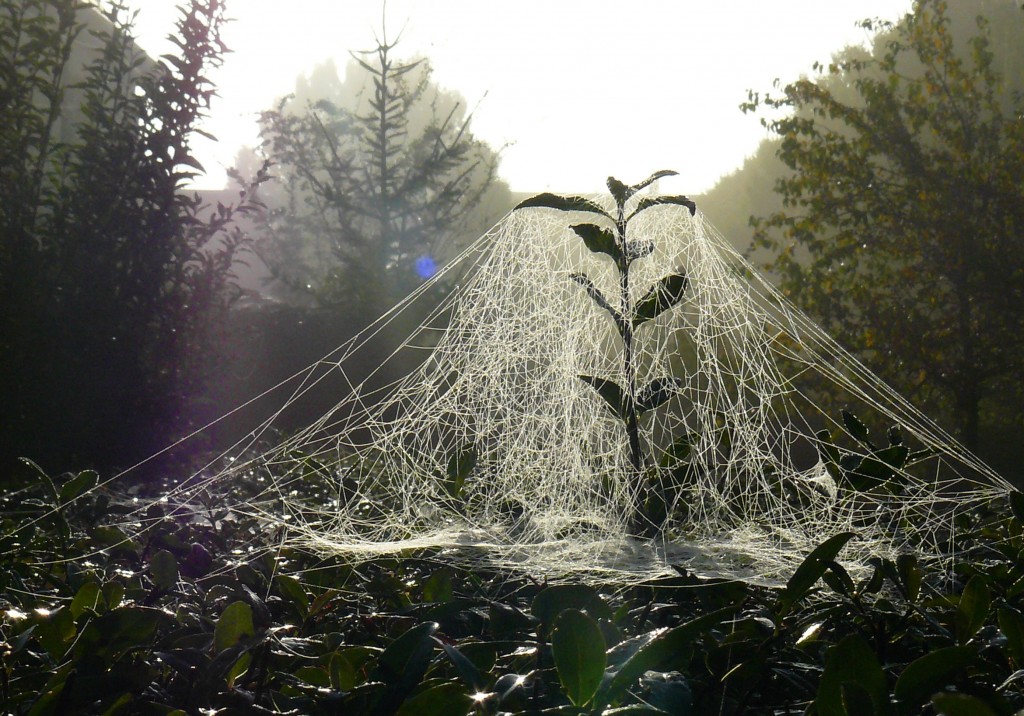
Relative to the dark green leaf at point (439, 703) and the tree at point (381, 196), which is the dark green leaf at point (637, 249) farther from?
the tree at point (381, 196)

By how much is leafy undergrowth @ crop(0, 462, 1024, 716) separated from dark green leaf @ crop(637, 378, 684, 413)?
0.37 metres

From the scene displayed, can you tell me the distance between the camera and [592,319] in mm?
1817

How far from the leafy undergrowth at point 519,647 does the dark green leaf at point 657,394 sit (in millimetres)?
375

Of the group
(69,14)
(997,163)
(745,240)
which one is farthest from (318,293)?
(745,240)

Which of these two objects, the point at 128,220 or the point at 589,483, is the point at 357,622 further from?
the point at 128,220

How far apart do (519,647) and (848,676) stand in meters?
0.40

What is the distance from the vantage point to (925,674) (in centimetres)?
74

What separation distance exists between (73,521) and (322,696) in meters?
1.40

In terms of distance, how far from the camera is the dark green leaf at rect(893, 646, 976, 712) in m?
0.74

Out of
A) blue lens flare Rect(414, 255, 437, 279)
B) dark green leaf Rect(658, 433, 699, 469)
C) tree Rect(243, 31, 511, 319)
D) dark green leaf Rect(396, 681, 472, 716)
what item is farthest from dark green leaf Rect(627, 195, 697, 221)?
blue lens flare Rect(414, 255, 437, 279)

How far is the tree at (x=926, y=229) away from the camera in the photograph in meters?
8.89

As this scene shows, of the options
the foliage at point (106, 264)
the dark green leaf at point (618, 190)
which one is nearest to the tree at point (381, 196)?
the foliage at point (106, 264)

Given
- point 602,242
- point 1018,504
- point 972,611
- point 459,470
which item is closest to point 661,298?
point 602,242

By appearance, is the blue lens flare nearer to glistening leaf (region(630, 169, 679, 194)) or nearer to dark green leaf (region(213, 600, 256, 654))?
glistening leaf (region(630, 169, 679, 194))
